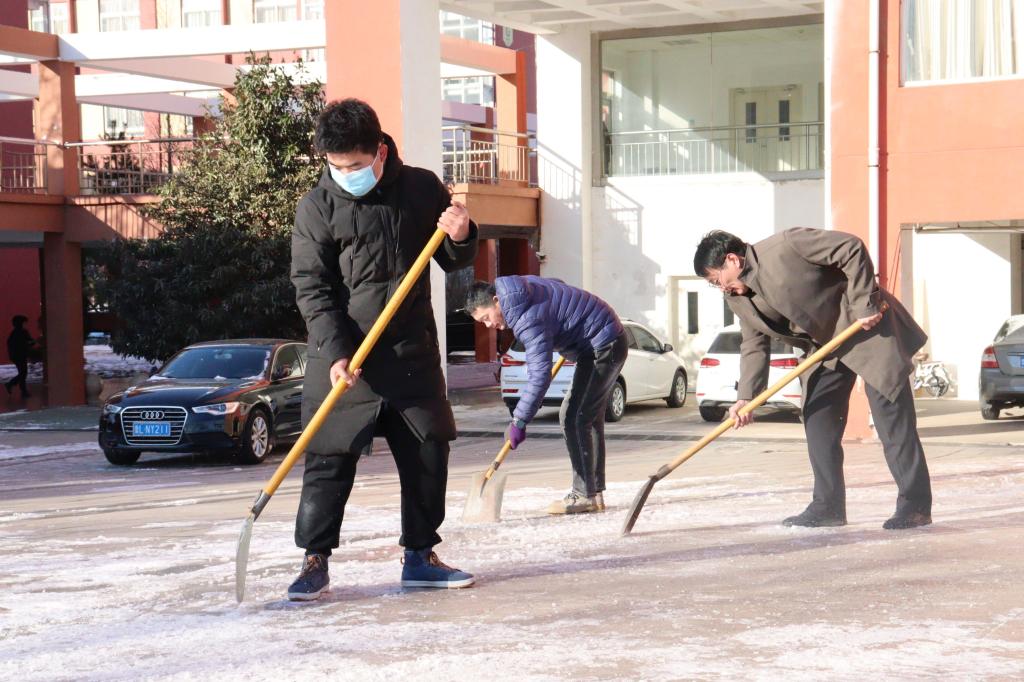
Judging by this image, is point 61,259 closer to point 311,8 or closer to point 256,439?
point 256,439

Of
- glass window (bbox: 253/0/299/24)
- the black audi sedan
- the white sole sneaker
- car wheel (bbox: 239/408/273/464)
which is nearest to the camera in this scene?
the white sole sneaker

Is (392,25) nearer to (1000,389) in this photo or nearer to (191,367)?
(191,367)

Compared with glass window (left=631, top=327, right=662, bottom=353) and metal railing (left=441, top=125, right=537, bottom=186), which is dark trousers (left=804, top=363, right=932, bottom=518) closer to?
glass window (left=631, top=327, right=662, bottom=353)

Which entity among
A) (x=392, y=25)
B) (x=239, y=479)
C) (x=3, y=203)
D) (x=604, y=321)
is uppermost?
(x=392, y=25)

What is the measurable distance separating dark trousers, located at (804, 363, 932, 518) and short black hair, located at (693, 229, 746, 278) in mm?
995

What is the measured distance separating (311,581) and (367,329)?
1144 mm

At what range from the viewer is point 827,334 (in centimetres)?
805

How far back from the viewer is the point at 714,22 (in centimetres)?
2503

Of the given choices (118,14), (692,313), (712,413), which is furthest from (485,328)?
(118,14)

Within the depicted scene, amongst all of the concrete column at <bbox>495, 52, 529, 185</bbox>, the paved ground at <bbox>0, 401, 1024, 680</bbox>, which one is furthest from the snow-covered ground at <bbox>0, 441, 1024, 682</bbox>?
the concrete column at <bbox>495, 52, 529, 185</bbox>

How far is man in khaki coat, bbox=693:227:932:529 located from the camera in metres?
7.77

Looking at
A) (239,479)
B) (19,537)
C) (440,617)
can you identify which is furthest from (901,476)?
(239,479)

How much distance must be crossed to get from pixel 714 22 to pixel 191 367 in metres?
12.5

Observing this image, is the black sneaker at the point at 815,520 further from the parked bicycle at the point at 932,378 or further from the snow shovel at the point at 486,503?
the parked bicycle at the point at 932,378
